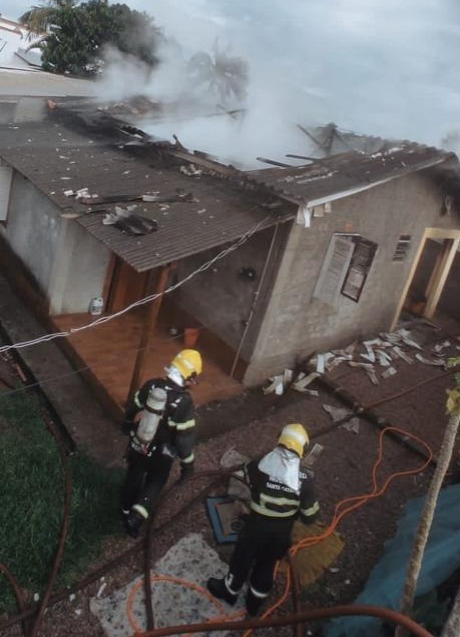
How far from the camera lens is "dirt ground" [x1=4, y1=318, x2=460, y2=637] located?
5.48 meters

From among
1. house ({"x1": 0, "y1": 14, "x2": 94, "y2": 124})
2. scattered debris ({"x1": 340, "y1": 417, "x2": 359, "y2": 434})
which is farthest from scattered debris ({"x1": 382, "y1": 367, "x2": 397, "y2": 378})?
house ({"x1": 0, "y1": 14, "x2": 94, "y2": 124})

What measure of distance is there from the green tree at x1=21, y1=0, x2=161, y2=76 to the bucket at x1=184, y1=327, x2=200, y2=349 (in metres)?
17.9

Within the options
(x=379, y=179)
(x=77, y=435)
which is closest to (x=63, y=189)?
(x=77, y=435)

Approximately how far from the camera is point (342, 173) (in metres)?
8.53

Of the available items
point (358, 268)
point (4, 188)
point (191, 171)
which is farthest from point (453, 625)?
point (4, 188)

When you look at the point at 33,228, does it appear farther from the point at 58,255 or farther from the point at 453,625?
the point at 453,625

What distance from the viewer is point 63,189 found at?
816cm

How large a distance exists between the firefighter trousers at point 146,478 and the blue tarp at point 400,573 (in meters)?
2.28

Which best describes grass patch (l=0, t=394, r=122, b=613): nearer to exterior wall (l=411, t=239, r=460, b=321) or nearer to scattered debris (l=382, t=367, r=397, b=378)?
scattered debris (l=382, t=367, r=397, b=378)

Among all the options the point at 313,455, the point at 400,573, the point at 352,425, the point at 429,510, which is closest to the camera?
the point at 429,510

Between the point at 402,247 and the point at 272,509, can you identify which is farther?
the point at 402,247

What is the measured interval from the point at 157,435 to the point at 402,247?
298 inches

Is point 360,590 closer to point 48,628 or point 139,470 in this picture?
point 139,470

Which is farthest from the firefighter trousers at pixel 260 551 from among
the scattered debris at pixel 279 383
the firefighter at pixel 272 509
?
the scattered debris at pixel 279 383
